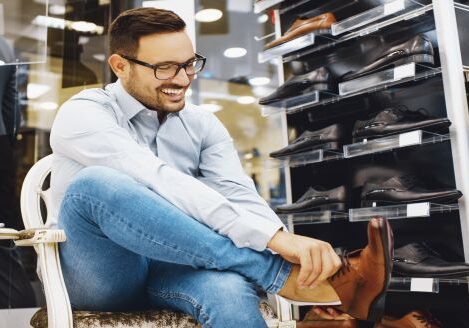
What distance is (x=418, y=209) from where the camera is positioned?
89.6 inches

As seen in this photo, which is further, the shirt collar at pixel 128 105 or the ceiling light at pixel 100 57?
the ceiling light at pixel 100 57

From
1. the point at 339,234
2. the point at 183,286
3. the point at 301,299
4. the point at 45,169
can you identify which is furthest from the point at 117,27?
the point at 339,234

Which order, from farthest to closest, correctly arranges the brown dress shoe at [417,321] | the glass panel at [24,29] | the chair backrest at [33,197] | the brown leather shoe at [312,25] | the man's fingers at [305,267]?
the glass panel at [24,29] → the brown leather shoe at [312,25] → the brown dress shoe at [417,321] → the chair backrest at [33,197] → the man's fingers at [305,267]

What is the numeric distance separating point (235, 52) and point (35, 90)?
9.53ft

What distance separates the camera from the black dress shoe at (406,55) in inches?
91.1

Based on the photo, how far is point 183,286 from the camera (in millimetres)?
1239

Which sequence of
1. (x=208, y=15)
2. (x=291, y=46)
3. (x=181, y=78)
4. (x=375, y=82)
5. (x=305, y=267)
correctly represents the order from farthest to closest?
(x=208, y=15) < (x=291, y=46) < (x=375, y=82) < (x=181, y=78) < (x=305, y=267)

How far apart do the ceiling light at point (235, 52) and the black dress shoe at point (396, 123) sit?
3.72m

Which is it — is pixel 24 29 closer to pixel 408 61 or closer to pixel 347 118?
pixel 347 118

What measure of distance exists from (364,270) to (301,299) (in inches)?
6.4

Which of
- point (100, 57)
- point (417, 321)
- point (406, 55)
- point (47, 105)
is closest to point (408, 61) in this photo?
point (406, 55)

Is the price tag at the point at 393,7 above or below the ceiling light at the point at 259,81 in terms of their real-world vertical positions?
below

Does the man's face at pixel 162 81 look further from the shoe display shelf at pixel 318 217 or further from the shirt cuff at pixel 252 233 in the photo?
the shoe display shelf at pixel 318 217

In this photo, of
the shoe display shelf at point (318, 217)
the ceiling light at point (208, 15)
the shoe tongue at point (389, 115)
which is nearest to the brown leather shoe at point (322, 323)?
the shoe display shelf at point (318, 217)
